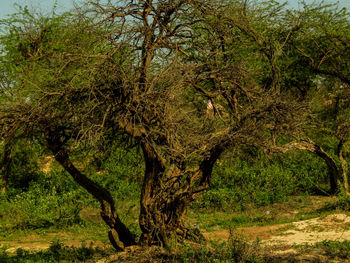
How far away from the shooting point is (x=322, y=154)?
14.1 m

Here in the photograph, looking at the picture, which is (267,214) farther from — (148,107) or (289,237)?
(148,107)

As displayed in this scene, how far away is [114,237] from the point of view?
7305mm

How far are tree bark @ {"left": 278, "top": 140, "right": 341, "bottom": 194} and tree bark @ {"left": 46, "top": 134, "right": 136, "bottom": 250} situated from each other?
613 centimetres

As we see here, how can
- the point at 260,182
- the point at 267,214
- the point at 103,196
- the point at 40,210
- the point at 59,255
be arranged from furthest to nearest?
the point at 260,182 < the point at 40,210 < the point at 267,214 < the point at 59,255 < the point at 103,196

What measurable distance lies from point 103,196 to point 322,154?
9.21 metres

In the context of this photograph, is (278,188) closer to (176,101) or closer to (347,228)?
(347,228)

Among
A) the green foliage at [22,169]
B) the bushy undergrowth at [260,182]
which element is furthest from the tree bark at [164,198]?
the green foliage at [22,169]

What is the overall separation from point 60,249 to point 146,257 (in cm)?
289

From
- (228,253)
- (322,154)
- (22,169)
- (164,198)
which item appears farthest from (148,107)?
(22,169)

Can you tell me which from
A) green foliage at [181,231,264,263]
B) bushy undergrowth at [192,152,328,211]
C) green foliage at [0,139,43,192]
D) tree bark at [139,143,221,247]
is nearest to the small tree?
tree bark at [139,143,221,247]

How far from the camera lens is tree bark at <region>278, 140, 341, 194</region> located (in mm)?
12742

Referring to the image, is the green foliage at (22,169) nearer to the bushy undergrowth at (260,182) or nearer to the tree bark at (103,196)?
the bushy undergrowth at (260,182)

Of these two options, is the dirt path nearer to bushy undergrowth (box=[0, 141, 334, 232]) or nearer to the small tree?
the small tree

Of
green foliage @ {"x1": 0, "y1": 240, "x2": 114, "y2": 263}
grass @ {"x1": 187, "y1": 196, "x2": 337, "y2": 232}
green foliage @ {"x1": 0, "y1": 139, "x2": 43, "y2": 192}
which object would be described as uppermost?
green foliage @ {"x1": 0, "y1": 139, "x2": 43, "y2": 192}
